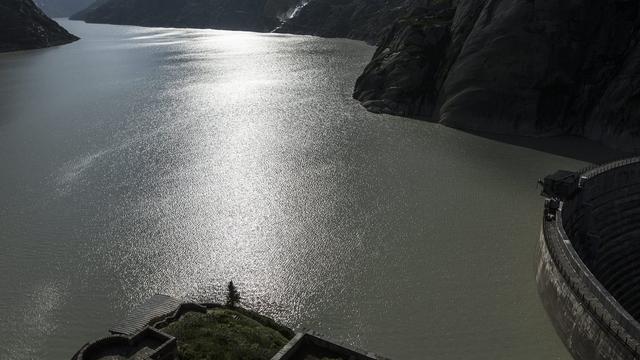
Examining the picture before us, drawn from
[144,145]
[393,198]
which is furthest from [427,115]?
[144,145]

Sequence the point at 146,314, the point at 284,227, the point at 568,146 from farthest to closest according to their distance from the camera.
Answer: the point at 568,146
the point at 284,227
the point at 146,314

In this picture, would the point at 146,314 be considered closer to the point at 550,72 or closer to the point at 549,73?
the point at 549,73

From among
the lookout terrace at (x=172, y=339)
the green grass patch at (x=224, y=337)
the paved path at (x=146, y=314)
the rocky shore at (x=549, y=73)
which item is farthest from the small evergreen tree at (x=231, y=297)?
the rocky shore at (x=549, y=73)

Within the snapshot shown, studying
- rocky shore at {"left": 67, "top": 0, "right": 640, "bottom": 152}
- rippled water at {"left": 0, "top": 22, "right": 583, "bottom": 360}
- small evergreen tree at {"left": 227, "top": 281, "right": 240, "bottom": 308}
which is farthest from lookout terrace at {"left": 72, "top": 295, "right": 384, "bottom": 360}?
rocky shore at {"left": 67, "top": 0, "right": 640, "bottom": 152}

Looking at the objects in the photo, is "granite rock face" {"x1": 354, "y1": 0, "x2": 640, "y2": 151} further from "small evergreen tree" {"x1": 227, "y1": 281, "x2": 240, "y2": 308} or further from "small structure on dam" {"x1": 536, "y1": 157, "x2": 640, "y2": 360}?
"small evergreen tree" {"x1": 227, "y1": 281, "x2": 240, "y2": 308}

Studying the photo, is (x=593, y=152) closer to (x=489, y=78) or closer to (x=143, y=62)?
(x=489, y=78)

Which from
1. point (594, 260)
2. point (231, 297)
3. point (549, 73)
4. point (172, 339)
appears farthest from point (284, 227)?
point (549, 73)
